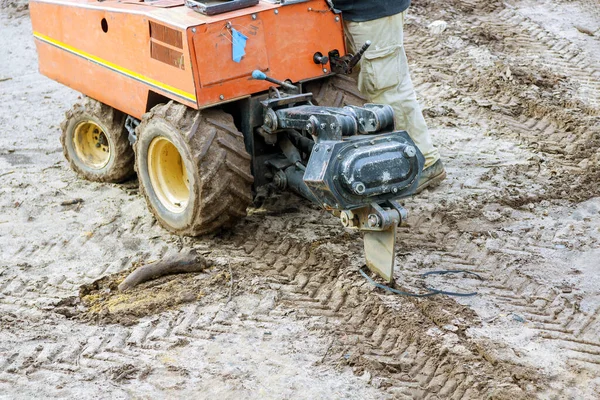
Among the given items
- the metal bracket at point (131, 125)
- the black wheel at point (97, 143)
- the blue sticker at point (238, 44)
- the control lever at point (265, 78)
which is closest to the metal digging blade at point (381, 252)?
the control lever at point (265, 78)

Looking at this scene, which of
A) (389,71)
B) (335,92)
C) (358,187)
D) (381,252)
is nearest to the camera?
(358,187)

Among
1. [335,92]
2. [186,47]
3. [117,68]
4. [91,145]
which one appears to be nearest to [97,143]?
[91,145]

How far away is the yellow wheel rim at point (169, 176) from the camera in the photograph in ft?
18.2

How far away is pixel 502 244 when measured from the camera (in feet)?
17.4

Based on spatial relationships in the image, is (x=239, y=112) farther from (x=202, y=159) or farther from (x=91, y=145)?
(x=91, y=145)

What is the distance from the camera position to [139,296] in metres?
4.81

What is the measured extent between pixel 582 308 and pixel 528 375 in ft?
2.49

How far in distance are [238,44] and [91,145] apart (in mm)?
2051

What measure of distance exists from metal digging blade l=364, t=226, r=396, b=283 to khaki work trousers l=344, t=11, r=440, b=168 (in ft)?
3.98

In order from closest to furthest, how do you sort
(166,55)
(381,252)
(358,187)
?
(358,187), (381,252), (166,55)

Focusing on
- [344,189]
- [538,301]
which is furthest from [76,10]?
[538,301]

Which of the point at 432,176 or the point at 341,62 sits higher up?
the point at 341,62

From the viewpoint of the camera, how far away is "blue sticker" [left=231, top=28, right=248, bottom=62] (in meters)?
4.93

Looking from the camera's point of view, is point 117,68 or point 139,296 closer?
point 139,296
